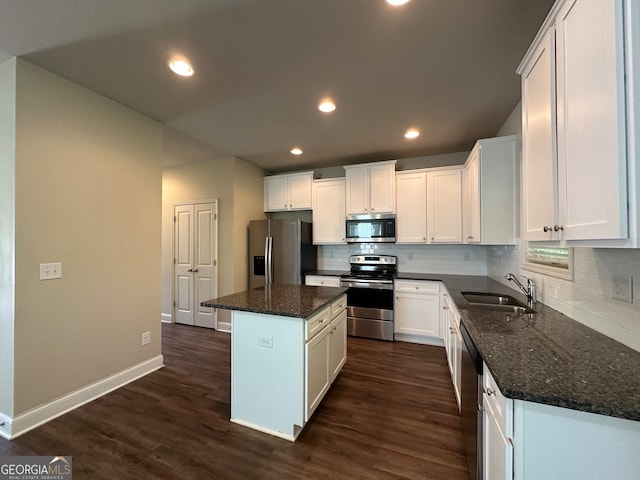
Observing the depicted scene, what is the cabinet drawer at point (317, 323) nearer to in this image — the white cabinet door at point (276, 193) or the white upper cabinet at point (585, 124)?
the white upper cabinet at point (585, 124)

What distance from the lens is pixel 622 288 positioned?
3.96ft

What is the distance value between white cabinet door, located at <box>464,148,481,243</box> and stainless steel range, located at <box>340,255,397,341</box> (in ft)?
3.88

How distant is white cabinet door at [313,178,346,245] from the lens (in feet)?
13.9

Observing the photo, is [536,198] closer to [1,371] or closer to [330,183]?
[330,183]

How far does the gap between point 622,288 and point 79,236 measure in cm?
362

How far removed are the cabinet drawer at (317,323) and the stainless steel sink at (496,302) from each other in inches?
45.9

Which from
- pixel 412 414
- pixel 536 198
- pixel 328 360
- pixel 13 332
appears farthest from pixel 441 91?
pixel 13 332

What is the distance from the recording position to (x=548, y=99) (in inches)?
49.3

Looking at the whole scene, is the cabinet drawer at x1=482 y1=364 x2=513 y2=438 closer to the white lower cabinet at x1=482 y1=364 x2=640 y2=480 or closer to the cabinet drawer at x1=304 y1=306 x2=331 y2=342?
the white lower cabinet at x1=482 y1=364 x2=640 y2=480

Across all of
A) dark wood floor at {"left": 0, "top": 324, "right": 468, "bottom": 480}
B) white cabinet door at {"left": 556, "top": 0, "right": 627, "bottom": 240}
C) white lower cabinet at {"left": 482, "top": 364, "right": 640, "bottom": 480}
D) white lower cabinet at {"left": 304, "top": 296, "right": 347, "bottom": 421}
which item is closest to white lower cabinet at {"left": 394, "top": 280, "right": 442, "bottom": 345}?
dark wood floor at {"left": 0, "top": 324, "right": 468, "bottom": 480}

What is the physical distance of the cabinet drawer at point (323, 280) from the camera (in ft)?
13.0

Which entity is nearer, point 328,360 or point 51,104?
point 51,104

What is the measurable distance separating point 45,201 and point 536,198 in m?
3.37

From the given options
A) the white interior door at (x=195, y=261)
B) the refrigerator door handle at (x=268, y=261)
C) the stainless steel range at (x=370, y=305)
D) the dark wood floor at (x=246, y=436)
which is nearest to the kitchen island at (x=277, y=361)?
the dark wood floor at (x=246, y=436)
